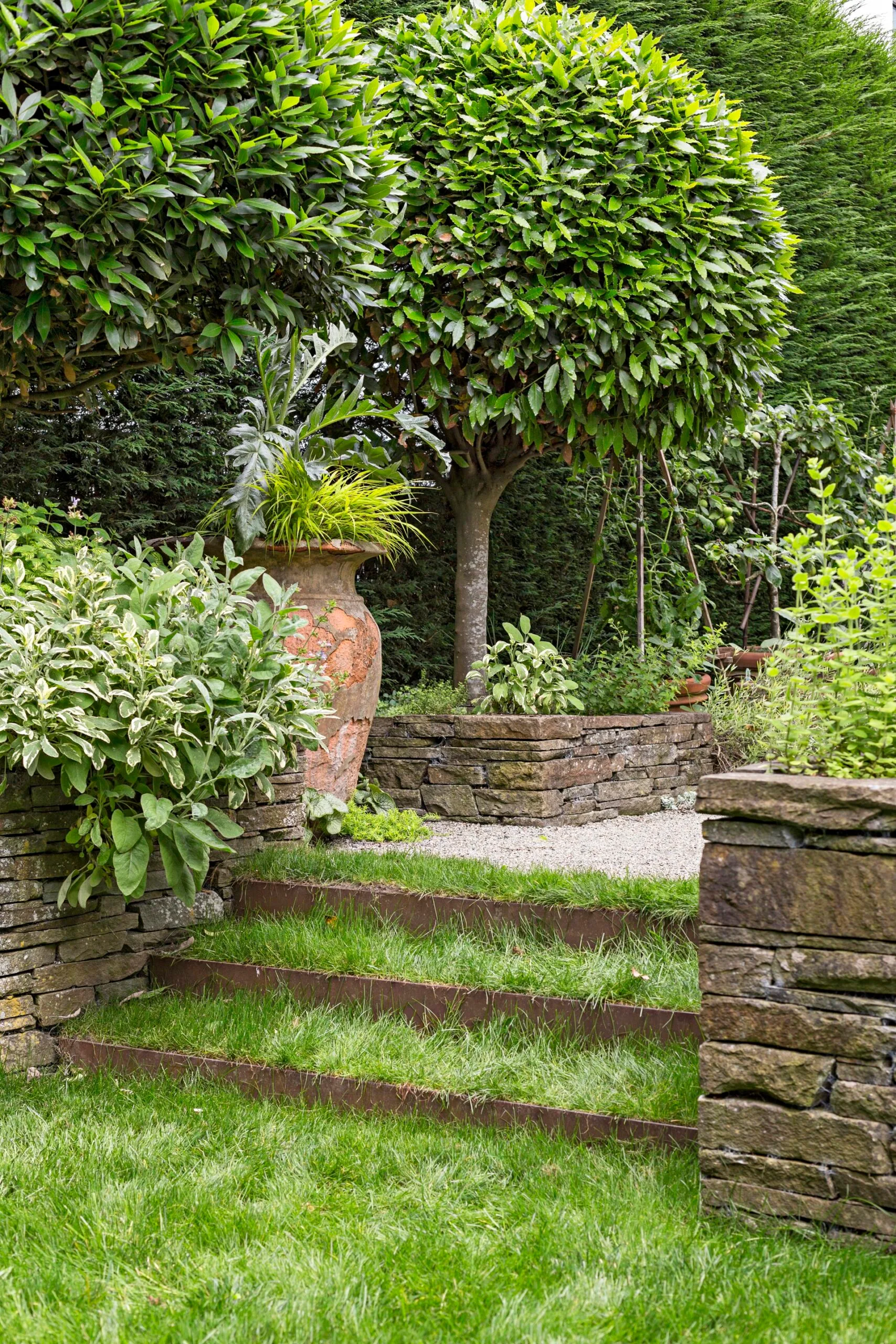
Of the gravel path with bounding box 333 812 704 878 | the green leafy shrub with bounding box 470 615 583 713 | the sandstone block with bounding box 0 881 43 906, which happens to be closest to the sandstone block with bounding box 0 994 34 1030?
the sandstone block with bounding box 0 881 43 906

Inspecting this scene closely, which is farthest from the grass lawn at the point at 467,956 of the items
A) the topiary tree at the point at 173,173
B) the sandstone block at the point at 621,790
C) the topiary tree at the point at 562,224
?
the topiary tree at the point at 562,224

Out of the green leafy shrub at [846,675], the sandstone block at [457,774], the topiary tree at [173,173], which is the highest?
the topiary tree at [173,173]

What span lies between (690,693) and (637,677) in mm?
609

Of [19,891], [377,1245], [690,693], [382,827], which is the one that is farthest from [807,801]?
[690,693]

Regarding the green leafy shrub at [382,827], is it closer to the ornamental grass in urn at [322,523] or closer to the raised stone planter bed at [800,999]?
the ornamental grass in urn at [322,523]

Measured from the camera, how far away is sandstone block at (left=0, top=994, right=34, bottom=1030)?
281 cm

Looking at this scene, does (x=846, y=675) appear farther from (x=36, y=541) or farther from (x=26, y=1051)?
(x=36, y=541)

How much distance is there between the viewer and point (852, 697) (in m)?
2.19

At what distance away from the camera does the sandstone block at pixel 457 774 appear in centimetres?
496

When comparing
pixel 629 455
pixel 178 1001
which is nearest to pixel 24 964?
pixel 178 1001

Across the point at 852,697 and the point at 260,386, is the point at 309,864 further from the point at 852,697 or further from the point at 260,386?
the point at 260,386

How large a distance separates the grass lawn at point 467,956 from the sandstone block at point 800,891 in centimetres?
61

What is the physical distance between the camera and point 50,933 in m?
2.91

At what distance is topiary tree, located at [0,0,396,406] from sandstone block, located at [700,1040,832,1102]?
93.2 inches
